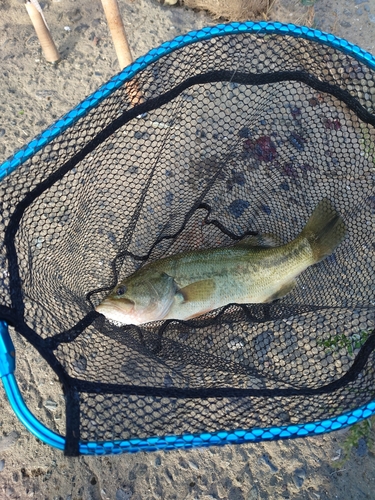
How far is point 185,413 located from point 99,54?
3313 millimetres

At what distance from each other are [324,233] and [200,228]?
91 cm

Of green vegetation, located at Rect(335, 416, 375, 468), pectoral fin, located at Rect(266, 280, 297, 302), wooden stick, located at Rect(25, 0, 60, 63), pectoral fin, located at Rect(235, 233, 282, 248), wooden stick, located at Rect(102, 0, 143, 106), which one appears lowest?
green vegetation, located at Rect(335, 416, 375, 468)

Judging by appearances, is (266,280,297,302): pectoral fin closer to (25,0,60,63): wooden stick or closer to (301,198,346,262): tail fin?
(301,198,346,262): tail fin

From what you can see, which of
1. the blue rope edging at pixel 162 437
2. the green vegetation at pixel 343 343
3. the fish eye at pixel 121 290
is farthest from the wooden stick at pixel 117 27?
the green vegetation at pixel 343 343

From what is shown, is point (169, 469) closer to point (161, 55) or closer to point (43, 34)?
point (161, 55)

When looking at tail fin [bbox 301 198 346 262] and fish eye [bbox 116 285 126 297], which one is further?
tail fin [bbox 301 198 346 262]

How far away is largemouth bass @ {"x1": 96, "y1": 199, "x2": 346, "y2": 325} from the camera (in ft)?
8.64

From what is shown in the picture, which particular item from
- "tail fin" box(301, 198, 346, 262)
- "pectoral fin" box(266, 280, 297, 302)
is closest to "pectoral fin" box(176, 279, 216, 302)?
"pectoral fin" box(266, 280, 297, 302)

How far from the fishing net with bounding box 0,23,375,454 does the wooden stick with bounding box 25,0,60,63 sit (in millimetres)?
1289

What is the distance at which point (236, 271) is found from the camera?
107 inches

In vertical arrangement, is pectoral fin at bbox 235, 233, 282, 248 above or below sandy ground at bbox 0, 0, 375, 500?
above

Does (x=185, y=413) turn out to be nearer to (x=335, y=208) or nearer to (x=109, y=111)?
(x=109, y=111)

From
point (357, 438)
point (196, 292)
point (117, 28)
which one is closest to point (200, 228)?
point (196, 292)

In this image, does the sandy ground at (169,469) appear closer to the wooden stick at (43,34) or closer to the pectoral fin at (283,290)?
the pectoral fin at (283,290)
